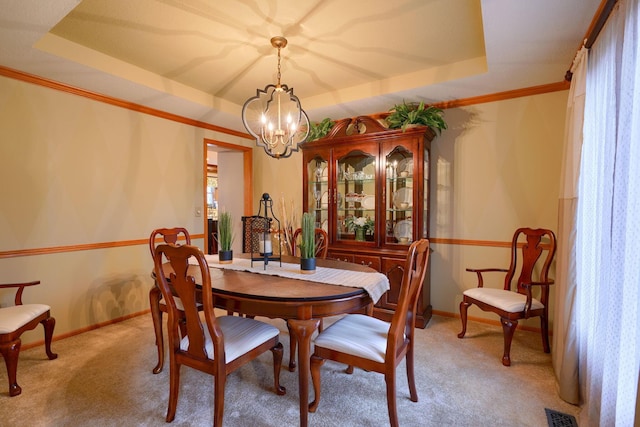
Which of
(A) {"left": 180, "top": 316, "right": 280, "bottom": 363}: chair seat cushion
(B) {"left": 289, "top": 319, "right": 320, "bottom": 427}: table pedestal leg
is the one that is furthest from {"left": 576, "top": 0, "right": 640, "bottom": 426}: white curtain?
(A) {"left": 180, "top": 316, "right": 280, "bottom": 363}: chair seat cushion

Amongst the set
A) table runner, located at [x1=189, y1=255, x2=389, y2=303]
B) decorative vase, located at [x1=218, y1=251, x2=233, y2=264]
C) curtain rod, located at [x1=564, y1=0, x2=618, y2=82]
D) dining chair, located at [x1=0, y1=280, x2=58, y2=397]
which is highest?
curtain rod, located at [x1=564, y1=0, x2=618, y2=82]

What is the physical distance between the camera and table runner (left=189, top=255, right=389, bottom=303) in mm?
1832

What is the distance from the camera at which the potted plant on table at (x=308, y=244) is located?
207 cm

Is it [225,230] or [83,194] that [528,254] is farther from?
[83,194]

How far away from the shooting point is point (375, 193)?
11.2 feet

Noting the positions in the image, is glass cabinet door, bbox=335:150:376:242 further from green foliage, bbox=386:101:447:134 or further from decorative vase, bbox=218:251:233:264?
decorative vase, bbox=218:251:233:264

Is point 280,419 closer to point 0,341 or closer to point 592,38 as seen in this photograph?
point 0,341

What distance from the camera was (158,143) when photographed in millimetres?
3584

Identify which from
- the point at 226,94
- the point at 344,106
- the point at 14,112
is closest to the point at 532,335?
the point at 344,106

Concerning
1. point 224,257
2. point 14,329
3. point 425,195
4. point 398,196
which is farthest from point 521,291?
point 14,329

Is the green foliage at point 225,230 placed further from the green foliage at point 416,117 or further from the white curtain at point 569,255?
the white curtain at point 569,255

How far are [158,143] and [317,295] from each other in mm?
2956

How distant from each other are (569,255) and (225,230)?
2.35m

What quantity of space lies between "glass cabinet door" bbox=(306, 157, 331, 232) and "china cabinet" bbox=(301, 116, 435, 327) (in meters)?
0.01
